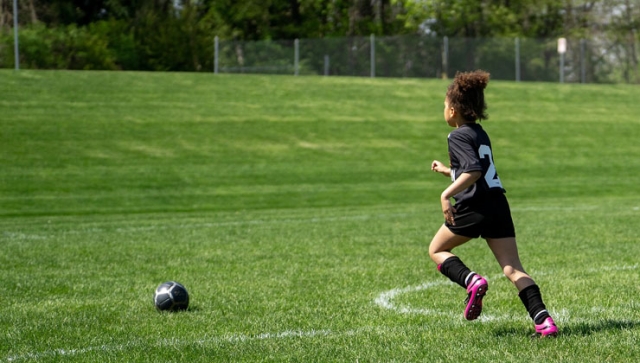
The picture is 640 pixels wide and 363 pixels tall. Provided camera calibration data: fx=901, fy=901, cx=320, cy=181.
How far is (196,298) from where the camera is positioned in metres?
8.53

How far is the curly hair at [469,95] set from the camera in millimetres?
6285

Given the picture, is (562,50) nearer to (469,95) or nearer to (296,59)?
(296,59)

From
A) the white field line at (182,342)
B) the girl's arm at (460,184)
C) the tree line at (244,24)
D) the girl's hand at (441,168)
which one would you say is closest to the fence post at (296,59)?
the tree line at (244,24)

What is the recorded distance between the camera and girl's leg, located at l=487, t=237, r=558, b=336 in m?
6.00

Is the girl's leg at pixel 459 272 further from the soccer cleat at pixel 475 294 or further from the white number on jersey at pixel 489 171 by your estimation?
the white number on jersey at pixel 489 171

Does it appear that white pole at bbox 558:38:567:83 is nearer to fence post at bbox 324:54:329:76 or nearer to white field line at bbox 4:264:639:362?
fence post at bbox 324:54:329:76

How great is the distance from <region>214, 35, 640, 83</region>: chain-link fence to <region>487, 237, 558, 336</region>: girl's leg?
33364 millimetres

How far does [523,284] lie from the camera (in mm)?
6156

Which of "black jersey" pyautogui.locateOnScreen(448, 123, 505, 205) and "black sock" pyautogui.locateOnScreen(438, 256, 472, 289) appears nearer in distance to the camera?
"black jersey" pyautogui.locateOnScreen(448, 123, 505, 205)

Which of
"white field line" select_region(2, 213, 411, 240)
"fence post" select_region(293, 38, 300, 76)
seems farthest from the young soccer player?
"fence post" select_region(293, 38, 300, 76)

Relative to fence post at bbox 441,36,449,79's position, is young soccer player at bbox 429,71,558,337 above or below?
below

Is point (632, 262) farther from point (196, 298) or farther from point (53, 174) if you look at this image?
point (53, 174)

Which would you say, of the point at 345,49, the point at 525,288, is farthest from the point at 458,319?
the point at 345,49

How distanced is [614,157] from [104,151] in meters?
17.3
